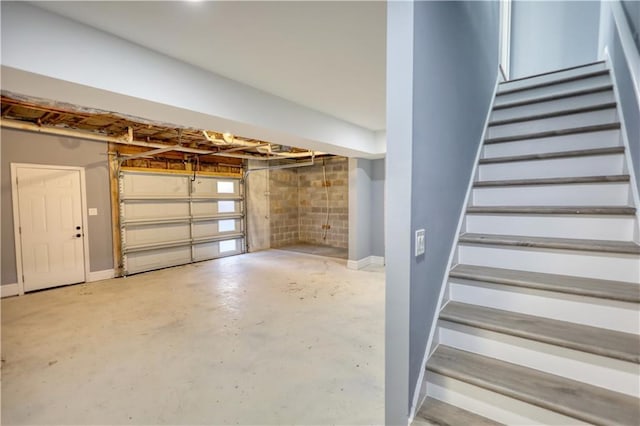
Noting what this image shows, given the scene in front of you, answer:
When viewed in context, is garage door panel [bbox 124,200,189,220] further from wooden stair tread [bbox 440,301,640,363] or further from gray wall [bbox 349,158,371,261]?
wooden stair tread [bbox 440,301,640,363]

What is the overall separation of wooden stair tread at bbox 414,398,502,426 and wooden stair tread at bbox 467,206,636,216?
3.77 ft

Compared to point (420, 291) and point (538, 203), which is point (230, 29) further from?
point (538, 203)

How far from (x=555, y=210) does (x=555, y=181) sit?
224 millimetres

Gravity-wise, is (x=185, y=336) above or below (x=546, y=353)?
below

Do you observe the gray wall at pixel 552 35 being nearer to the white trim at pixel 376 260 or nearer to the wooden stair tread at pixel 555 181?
the wooden stair tread at pixel 555 181

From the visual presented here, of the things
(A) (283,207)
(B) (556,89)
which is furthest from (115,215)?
(B) (556,89)

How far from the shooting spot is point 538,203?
184cm

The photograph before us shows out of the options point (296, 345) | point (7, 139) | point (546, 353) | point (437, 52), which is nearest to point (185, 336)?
point (296, 345)

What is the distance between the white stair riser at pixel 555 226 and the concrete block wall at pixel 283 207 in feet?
21.2

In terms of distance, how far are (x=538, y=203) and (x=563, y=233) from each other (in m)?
0.26

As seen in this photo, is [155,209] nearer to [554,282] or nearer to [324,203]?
[324,203]

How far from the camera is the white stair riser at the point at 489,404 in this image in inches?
45.5

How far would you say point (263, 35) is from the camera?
1975mm

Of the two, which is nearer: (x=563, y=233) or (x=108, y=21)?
(x=563, y=233)
